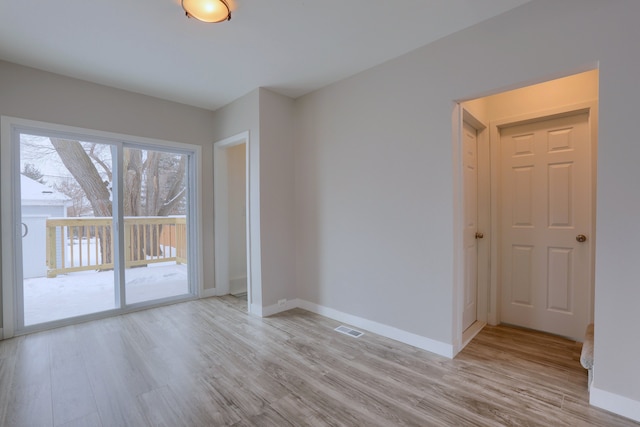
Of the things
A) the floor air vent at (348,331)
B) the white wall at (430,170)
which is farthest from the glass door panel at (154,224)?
the floor air vent at (348,331)

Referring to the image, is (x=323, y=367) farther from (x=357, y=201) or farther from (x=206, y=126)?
(x=206, y=126)

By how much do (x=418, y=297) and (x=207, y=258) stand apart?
2.92m

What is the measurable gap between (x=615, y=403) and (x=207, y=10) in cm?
352

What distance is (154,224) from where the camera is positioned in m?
3.71

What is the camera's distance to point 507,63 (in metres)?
2.02

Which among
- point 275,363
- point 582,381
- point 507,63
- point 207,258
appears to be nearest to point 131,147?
point 207,258

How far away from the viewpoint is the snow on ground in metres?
2.97

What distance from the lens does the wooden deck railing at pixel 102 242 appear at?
10.1ft

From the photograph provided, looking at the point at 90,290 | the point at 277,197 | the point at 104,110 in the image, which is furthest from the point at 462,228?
the point at 90,290

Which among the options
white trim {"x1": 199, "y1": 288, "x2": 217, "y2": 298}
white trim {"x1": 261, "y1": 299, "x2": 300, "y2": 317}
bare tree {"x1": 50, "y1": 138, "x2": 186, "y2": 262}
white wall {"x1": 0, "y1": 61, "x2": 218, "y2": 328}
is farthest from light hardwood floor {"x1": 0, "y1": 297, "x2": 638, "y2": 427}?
white wall {"x1": 0, "y1": 61, "x2": 218, "y2": 328}

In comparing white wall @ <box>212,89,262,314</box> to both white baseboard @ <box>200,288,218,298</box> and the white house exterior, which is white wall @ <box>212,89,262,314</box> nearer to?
white baseboard @ <box>200,288,218,298</box>

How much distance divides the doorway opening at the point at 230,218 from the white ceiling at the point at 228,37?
1030mm

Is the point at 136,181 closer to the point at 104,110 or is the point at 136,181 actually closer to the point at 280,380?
the point at 104,110

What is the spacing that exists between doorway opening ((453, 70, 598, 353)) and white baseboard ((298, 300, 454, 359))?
0.41 ft
